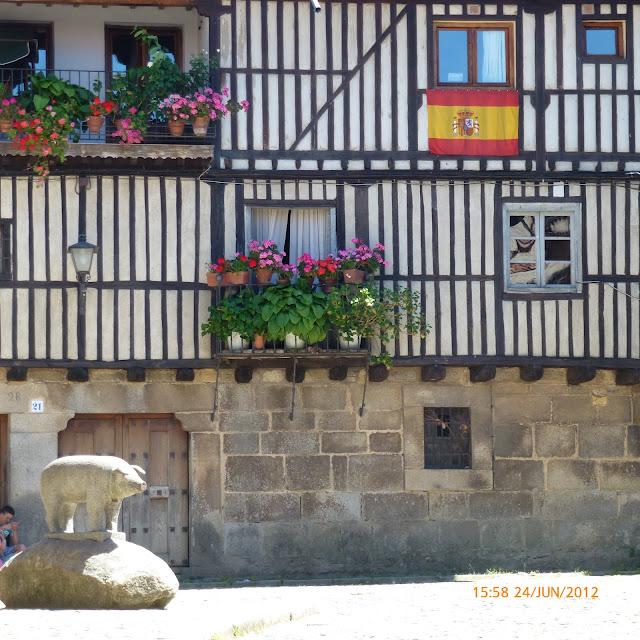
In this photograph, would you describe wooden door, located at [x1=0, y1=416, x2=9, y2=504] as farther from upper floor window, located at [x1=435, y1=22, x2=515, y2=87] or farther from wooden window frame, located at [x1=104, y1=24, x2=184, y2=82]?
upper floor window, located at [x1=435, y1=22, x2=515, y2=87]

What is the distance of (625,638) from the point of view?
464 inches

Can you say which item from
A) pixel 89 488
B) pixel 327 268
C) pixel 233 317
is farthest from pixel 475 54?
pixel 89 488

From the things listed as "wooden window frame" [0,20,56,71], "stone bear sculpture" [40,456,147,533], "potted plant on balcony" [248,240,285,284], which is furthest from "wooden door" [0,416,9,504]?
"stone bear sculpture" [40,456,147,533]

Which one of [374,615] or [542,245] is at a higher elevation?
[542,245]

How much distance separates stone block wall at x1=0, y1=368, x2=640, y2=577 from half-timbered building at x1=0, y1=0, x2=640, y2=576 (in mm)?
25

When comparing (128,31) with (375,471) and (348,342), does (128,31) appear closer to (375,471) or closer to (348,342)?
(348,342)

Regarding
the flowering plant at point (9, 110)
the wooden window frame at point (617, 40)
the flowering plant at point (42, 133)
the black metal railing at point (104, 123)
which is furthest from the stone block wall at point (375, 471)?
the wooden window frame at point (617, 40)

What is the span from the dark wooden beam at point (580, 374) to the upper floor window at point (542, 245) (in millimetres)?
919

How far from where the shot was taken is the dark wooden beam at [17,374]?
17.5 metres

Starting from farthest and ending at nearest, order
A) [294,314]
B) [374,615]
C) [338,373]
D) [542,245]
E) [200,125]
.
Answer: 1. [542,245]
2. [338,373]
3. [200,125]
4. [294,314]
5. [374,615]

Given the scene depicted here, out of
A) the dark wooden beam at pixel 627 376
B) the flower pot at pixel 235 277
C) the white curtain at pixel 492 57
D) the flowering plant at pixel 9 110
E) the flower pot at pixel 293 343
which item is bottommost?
the dark wooden beam at pixel 627 376

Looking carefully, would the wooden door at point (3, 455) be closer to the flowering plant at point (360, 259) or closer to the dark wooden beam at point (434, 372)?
the flowering plant at point (360, 259)

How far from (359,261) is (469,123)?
2.12m

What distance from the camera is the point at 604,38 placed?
60.0ft
